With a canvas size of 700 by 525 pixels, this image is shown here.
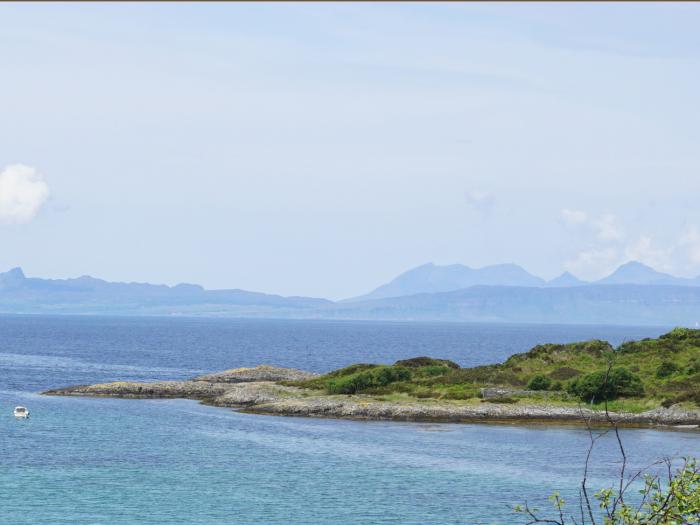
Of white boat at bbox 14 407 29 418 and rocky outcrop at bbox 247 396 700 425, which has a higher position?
rocky outcrop at bbox 247 396 700 425

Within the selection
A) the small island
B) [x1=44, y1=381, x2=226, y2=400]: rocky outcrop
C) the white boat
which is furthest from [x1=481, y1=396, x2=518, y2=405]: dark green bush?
the white boat

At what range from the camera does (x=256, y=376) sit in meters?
137

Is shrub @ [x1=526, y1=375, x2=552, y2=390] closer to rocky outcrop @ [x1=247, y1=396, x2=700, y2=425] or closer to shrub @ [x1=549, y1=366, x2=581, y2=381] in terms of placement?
shrub @ [x1=549, y1=366, x2=581, y2=381]

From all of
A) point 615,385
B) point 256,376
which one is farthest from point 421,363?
point 615,385

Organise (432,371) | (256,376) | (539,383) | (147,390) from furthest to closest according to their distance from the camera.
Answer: (256,376), (432,371), (147,390), (539,383)

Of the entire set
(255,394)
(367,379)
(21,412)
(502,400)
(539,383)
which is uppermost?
(539,383)

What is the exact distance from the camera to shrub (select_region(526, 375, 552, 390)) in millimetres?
107438

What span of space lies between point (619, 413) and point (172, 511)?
185 ft

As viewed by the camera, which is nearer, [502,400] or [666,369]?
[502,400]

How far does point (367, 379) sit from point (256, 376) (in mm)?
30002

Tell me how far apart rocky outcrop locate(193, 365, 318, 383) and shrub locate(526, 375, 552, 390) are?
119 ft

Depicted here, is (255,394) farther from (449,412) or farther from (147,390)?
(449,412)

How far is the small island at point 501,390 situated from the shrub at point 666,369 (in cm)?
11

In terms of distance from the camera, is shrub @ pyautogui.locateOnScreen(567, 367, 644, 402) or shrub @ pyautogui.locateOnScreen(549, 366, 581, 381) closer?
shrub @ pyautogui.locateOnScreen(567, 367, 644, 402)
